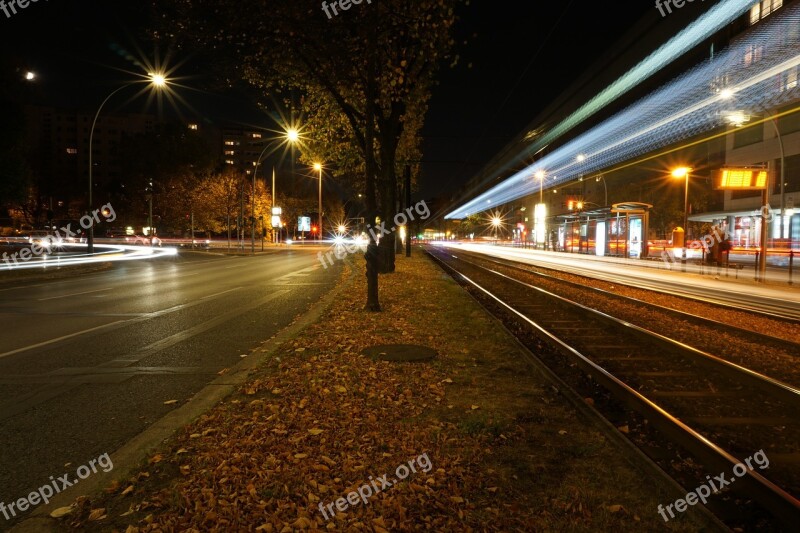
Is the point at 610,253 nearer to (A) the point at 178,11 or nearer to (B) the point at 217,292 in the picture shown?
(B) the point at 217,292

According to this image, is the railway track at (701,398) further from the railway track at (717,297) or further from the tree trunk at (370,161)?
the railway track at (717,297)

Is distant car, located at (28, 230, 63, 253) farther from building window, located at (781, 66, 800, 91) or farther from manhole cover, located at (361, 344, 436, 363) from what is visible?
building window, located at (781, 66, 800, 91)

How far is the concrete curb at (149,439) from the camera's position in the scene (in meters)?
3.29

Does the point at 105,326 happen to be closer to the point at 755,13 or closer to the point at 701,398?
the point at 701,398

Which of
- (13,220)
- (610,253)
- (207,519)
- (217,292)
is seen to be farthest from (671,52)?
(13,220)

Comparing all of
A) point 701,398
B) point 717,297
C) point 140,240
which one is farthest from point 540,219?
point 140,240

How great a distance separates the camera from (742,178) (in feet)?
67.9

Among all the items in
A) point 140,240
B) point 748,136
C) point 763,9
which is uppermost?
point 763,9

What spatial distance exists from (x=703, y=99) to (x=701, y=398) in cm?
5982

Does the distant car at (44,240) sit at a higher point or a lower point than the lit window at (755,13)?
lower

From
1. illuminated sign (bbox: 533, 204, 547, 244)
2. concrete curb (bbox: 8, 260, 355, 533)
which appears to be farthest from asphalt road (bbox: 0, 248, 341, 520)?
illuminated sign (bbox: 533, 204, 547, 244)

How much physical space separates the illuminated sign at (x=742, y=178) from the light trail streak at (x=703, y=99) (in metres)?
11.1

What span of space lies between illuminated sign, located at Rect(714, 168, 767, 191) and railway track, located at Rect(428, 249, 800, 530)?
1380 cm

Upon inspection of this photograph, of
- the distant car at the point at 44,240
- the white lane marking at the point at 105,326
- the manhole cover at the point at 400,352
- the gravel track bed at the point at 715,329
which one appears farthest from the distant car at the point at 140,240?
the manhole cover at the point at 400,352
